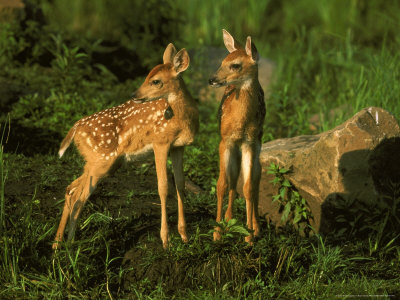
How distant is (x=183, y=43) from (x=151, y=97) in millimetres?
6044

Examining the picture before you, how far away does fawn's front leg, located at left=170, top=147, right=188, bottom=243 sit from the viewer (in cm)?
528

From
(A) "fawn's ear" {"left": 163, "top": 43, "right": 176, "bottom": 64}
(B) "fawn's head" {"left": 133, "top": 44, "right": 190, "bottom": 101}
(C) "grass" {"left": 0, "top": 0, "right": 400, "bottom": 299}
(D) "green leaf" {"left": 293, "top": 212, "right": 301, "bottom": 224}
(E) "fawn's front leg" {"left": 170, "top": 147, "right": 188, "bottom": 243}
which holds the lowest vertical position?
(D) "green leaf" {"left": 293, "top": 212, "right": 301, "bottom": 224}

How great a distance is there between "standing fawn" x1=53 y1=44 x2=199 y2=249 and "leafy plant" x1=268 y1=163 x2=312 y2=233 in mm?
1261

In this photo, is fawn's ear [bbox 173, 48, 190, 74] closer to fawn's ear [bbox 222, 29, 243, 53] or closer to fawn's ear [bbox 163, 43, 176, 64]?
fawn's ear [bbox 163, 43, 176, 64]

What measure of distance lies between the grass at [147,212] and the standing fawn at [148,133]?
24 cm

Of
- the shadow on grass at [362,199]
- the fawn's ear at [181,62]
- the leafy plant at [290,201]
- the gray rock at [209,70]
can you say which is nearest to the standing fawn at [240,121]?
the fawn's ear at [181,62]

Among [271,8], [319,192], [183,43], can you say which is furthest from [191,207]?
[271,8]

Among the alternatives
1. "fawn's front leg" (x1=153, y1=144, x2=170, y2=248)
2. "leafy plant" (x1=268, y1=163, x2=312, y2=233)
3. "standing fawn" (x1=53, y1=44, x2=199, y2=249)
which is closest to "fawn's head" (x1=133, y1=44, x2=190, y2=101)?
"standing fawn" (x1=53, y1=44, x2=199, y2=249)

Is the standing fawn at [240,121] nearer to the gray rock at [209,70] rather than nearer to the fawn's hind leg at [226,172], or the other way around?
the fawn's hind leg at [226,172]

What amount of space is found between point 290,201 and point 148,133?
66.7 inches

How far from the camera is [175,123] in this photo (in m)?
5.21

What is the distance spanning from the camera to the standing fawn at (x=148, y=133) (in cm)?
514

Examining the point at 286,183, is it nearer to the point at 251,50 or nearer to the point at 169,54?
the point at 251,50

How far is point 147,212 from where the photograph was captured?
611cm
